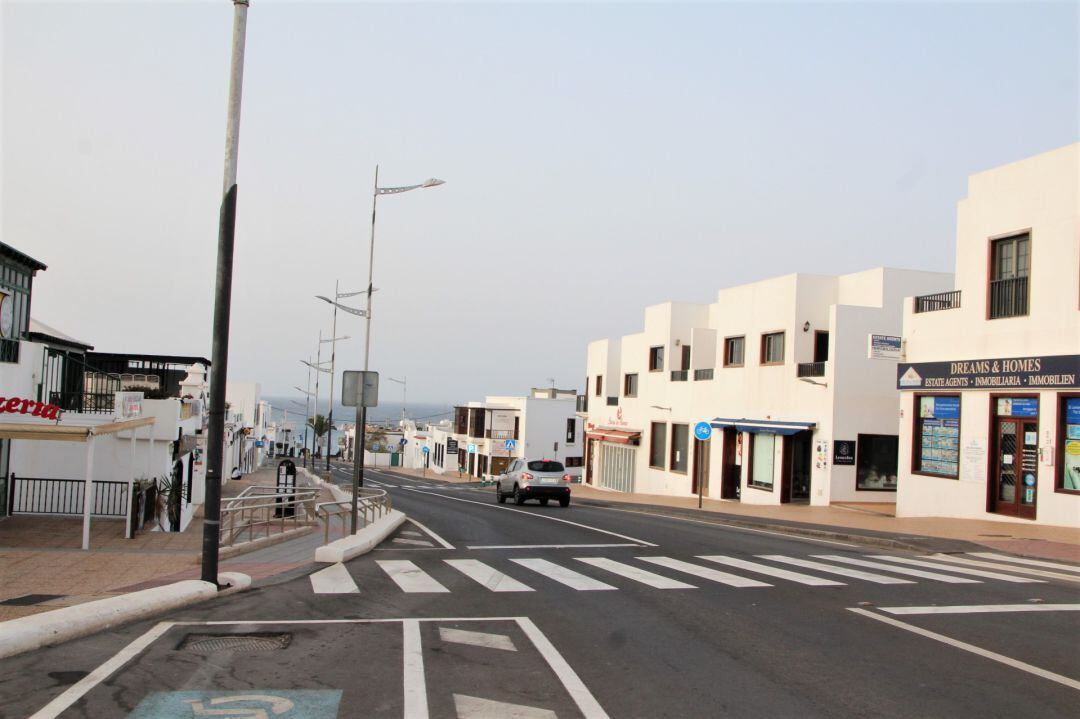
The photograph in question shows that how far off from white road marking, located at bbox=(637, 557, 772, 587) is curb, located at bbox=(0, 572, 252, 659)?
21.2ft

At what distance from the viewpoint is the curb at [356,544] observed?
1371 centimetres

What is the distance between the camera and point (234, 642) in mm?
8258

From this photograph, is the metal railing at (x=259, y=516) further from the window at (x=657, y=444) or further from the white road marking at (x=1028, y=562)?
the window at (x=657, y=444)

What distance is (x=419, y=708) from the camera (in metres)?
6.34

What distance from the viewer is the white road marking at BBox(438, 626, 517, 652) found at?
8.31 metres

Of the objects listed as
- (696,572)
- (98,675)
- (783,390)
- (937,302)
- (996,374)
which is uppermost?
(937,302)

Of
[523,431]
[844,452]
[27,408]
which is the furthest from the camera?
[523,431]

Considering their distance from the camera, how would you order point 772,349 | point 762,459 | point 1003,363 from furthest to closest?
point 772,349
point 762,459
point 1003,363

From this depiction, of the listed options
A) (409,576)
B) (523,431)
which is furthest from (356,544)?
(523,431)

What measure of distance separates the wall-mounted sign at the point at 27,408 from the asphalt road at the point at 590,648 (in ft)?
24.3

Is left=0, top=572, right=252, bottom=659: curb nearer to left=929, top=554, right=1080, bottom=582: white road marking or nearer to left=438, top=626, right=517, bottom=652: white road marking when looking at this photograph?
left=438, top=626, right=517, bottom=652: white road marking

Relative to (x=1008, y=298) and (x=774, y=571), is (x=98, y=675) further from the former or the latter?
(x=1008, y=298)

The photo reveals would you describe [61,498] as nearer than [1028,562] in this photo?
No

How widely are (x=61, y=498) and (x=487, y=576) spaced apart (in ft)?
41.4
